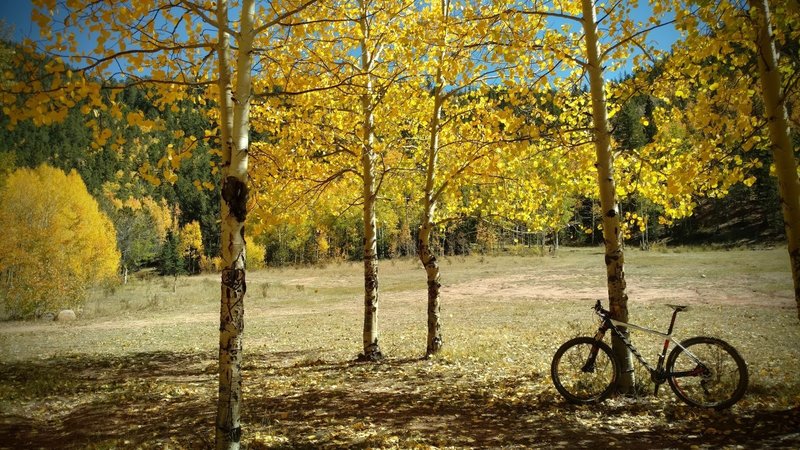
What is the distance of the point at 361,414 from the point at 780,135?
6828 millimetres

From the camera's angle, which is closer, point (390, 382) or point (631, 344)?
point (631, 344)

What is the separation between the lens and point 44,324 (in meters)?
24.5

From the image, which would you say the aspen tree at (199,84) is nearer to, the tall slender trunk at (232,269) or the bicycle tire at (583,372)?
the tall slender trunk at (232,269)

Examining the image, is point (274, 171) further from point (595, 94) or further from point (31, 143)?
point (31, 143)

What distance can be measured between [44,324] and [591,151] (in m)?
29.5

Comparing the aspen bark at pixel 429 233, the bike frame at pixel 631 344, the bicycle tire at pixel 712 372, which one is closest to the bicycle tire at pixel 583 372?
the bike frame at pixel 631 344

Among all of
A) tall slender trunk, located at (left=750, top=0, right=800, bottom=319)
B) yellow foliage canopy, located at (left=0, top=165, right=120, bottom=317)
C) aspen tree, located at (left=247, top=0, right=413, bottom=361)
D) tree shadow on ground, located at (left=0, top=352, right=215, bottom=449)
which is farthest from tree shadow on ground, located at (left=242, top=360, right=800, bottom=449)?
yellow foliage canopy, located at (left=0, top=165, right=120, bottom=317)

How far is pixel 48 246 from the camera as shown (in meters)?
32.1

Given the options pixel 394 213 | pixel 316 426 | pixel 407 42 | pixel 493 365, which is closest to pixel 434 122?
pixel 407 42

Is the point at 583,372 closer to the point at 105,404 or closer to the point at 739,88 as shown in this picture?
the point at 739,88

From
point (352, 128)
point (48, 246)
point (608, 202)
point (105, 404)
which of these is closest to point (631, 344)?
point (608, 202)

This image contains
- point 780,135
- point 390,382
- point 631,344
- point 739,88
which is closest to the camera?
point 780,135

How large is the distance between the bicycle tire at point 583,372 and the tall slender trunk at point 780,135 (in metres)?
2.43

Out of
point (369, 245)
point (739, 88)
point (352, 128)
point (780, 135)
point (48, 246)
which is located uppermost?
point (352, 128)
